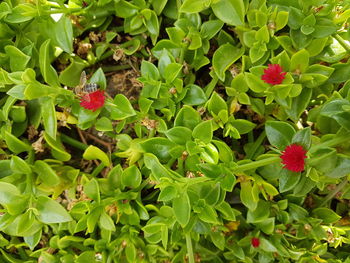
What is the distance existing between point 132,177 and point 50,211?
21 cm

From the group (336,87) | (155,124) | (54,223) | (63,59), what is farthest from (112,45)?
(336,87)

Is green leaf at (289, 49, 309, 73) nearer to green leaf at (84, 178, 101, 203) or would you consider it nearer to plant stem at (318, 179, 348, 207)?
plant stem at (318, 179, 348, 207)

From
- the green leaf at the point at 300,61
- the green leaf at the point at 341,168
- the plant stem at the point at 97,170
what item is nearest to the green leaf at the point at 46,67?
the plant stem at the point at 97,170

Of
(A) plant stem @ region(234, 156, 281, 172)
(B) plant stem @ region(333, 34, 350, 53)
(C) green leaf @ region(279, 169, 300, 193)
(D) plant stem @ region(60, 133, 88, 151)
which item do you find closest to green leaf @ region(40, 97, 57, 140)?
(D) plant stem @ region(60, 133, 88, 151)

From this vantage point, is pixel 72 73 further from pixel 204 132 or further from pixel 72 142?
pixel 204 132

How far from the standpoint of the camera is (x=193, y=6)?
0.98 metres

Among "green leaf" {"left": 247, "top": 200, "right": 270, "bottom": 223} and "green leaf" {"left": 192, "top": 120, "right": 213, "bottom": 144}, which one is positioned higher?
"green leaf" {"left": 192, "top": 120, "right": 213, "bottom": 144}

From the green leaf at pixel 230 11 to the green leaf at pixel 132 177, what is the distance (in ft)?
1.35

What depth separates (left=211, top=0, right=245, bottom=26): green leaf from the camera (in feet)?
3.19

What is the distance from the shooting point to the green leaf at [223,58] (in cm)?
103

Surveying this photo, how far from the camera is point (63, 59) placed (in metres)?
1.14

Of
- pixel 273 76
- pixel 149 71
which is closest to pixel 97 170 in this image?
pixel 149 71

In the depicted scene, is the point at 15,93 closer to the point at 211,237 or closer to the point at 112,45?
the point at 112,45

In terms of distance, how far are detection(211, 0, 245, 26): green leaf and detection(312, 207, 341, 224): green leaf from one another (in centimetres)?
53
